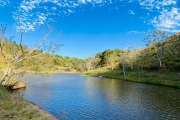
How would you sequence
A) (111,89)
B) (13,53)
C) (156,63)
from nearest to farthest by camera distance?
(13,53), (111,89), (156,63)

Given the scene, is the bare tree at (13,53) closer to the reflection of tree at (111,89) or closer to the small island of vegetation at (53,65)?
the small island of vegetation at (53,65)

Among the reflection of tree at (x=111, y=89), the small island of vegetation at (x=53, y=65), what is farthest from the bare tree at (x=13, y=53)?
the reflection of tree at (x=111, y=89)

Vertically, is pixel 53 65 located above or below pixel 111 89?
above

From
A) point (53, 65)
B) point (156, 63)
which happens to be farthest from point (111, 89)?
point (156, 63)

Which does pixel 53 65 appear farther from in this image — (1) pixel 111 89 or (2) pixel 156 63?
(2) pixel 156 63

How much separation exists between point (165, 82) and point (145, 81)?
8.07m

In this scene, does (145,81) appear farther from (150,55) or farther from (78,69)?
(78,69)

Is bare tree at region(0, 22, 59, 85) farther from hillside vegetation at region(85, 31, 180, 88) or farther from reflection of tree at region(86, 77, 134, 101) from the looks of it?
hillside vegetation at region(85, 31, 180, 88)

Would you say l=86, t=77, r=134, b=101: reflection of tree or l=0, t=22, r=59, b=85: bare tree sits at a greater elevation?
l=0, t=22, r=59, b=85: bare tree

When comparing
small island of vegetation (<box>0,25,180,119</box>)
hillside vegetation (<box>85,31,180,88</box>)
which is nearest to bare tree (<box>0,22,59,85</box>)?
small island of vegetation (<box>0,25,180,119</box>)

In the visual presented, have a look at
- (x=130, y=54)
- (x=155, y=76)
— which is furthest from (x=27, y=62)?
(x=130, y=54)

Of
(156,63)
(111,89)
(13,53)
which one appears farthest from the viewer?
(156,63)

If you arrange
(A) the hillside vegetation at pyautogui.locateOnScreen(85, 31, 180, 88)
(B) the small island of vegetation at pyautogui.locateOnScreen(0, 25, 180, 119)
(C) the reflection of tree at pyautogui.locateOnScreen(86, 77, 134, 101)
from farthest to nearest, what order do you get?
(A) the hillside vegetation at pyautogui.locateOnScreen(85, 31, 180, 88)
(C) the reflection of tree at pyautogui.locateOnScreen(86, 77, 134, 101)
(B) the small island of vegetation at pyautogui.locateOnScreen(0, 25, 180, 119)

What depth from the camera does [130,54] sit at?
79.8 m
